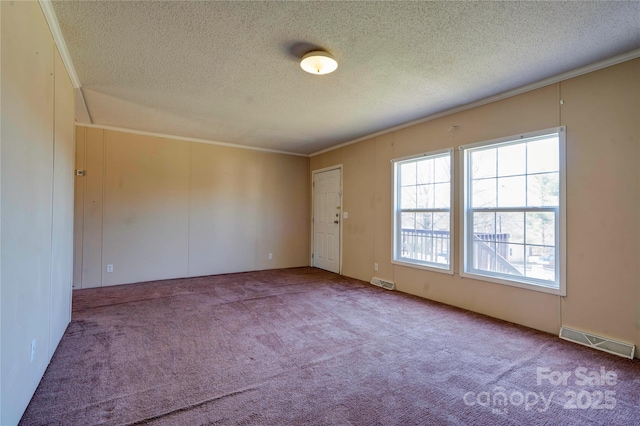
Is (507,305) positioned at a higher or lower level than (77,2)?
lower

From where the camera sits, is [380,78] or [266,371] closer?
[266,371]

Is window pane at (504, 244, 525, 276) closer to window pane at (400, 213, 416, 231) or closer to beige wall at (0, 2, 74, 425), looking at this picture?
window pane at (400, 213, 416, 231)

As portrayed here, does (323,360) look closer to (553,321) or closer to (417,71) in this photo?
(553,321)

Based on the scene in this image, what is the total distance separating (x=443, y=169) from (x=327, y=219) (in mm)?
2691

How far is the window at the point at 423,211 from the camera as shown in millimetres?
4047

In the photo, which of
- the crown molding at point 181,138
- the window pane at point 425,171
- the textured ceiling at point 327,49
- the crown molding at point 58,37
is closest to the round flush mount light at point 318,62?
the textured ceiling at point 327,49

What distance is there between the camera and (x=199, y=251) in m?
5.51

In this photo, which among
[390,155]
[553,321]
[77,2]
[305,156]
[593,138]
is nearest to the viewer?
[77,2]

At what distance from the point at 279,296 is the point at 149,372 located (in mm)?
2124

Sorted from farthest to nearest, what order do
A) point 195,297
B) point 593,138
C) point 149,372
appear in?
1. point 195,297
2. point 593,138
3. point 149,372

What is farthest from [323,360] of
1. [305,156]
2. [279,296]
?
[305,156]

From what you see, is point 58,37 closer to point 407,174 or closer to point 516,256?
point 407,174

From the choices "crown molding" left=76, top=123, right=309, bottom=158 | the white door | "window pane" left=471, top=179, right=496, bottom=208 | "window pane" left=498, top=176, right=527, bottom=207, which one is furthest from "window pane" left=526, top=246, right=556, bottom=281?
"crown molding" left=76, top=123, right=309, bottom=158

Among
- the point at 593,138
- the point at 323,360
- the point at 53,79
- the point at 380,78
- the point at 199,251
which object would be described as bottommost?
the point at 323,360
